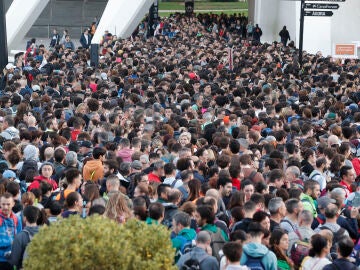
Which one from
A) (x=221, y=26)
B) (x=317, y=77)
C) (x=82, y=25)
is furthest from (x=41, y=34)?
(x=317, y=77)

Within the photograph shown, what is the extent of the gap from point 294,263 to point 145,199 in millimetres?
A: 2202

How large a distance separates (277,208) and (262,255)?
64.2 inches

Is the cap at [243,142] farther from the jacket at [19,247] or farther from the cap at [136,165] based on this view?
the jacket at [19,247]

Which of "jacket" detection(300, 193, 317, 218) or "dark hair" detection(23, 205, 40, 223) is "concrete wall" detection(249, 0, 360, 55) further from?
"dark hair" detection(23, 205, 40, 223)

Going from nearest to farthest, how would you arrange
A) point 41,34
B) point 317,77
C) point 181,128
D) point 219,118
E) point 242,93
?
point 181,128 < point 219,118 < point 242,93 < point 317,77 < point 41,34

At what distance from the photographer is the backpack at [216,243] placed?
34.9 feet

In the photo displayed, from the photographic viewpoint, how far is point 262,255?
9953mm

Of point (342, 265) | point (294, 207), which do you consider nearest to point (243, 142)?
point (294, 207)

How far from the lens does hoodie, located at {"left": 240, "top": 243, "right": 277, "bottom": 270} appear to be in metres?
9.93

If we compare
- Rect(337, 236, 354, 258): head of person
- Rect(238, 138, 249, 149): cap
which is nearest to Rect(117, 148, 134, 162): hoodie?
Rect(238, 138, 249, 149): cap

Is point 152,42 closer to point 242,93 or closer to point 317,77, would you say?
point 317,77

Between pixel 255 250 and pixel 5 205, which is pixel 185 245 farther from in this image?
pixel 5 205

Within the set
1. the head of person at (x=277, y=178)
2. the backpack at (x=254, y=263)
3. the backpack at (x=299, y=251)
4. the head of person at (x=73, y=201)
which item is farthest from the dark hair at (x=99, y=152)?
the backpack at (x=254, y=263)

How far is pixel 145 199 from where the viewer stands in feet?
39.4
